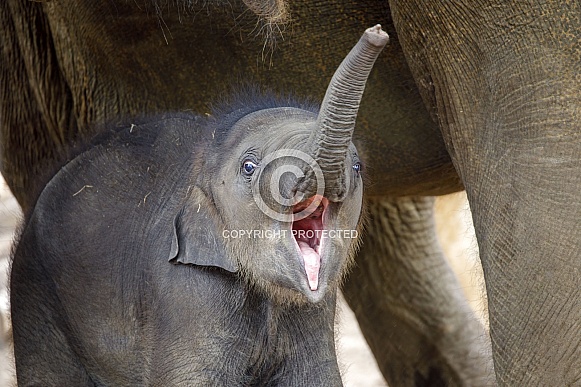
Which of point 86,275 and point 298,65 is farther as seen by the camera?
point 298,65

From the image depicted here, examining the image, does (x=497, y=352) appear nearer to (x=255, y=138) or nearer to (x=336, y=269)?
(x=336, y=269)

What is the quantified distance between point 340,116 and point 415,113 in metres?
1.15

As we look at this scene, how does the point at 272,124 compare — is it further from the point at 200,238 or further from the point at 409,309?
the point at 409,309

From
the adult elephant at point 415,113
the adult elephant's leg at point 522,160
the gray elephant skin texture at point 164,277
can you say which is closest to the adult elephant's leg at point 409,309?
the adult elephant at point 415,113

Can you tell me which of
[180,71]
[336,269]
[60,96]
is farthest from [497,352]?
[60,96]

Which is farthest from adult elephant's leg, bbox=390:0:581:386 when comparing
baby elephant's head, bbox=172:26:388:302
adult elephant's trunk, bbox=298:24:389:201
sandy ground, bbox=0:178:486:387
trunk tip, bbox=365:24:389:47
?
sandy ground, bbox=0:178:486:387

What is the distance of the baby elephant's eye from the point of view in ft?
9.39

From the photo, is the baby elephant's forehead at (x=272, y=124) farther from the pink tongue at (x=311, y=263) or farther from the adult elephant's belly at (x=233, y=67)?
the adult elephant's belly at (x=233, y=67)

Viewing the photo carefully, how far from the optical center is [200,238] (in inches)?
116

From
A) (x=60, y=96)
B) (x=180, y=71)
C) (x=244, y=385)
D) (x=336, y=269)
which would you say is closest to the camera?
(x=336, y=269)

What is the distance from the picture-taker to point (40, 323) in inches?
132

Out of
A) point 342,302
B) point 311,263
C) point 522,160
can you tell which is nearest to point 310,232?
point 311,263

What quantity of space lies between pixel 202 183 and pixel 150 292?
9.9 inches

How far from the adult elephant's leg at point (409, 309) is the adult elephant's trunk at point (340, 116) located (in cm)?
217
